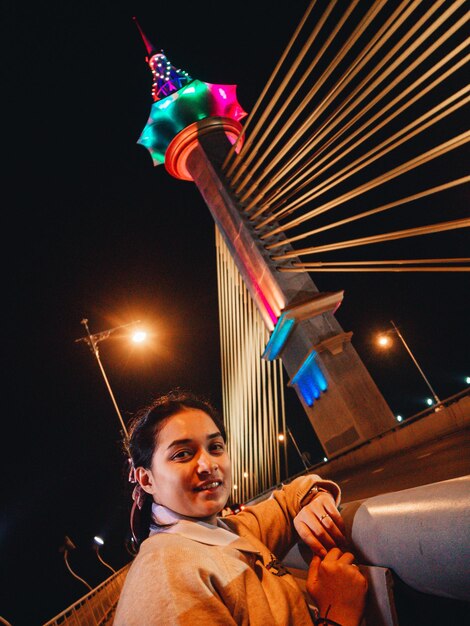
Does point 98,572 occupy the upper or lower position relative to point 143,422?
lower

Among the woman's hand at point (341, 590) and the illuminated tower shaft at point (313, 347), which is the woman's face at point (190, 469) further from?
the illuminated tower shaft at point (313, 347)

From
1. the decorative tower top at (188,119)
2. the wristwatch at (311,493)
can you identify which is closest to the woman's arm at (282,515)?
the wristwatch at (311,493)

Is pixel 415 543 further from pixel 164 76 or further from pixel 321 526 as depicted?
pixel 164 76

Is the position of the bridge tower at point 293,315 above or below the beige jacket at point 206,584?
above

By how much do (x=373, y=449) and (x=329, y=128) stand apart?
3.90 meters

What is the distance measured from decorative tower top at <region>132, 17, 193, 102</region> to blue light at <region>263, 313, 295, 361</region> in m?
7.29

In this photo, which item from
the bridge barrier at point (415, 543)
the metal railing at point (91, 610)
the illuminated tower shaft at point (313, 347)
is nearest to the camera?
the bridge barrier at point (415, 543)

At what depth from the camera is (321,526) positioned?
117 cm

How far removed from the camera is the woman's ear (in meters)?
1.38

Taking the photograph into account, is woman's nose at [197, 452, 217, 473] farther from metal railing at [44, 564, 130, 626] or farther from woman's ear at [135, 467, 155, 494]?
metal railing at [44, 564, 130, 626]

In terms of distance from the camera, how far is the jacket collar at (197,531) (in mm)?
1111

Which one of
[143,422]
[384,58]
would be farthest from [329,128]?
[143,422]

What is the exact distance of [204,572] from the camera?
915mm

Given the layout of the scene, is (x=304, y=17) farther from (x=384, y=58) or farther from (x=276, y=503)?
(x=276, y=503)
